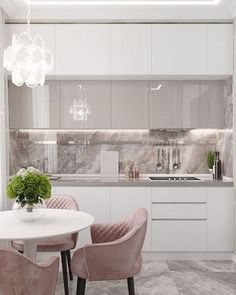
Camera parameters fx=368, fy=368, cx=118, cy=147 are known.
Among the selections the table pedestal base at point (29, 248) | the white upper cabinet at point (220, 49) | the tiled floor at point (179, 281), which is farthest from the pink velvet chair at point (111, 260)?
the white upper cabinet at point (220, 49)

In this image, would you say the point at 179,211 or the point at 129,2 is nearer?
the point at 129,2

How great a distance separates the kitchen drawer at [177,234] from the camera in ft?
13.8

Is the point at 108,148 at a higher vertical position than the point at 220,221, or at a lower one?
higher

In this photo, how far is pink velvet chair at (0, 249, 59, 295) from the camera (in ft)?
6.41

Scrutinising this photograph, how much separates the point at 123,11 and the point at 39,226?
109 inches

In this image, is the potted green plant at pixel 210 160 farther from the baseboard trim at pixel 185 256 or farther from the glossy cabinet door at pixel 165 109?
the baseboard trim at pixel 185 256

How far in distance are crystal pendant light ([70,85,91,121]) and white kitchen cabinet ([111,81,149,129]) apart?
32 cm

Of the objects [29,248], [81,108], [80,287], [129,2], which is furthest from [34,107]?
[80,287]

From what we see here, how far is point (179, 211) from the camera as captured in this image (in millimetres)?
4195

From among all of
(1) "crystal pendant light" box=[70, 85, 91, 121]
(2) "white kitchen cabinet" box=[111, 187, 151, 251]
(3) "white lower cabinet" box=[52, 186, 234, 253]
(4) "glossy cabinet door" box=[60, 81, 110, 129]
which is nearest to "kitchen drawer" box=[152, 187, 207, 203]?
(3) "white lower cabinet" box=[52, 186, 234, 253]

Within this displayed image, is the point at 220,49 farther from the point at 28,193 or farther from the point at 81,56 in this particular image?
the point at 28,193

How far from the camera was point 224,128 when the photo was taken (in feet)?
14.7

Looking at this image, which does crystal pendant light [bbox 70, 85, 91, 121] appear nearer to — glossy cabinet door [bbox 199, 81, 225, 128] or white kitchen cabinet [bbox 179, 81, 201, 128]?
white kitchen cabinet [bbox 179, 81, 201, 128]

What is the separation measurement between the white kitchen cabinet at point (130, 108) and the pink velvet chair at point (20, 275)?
2620 mm
